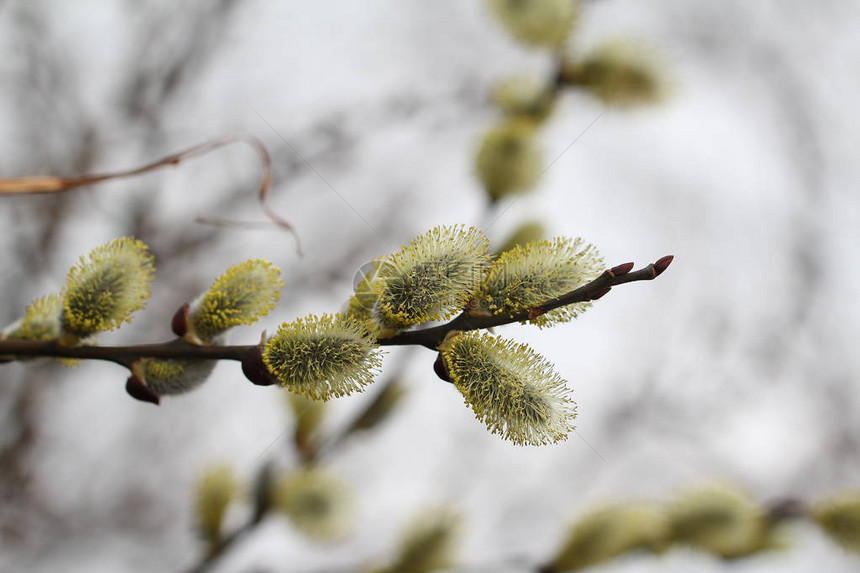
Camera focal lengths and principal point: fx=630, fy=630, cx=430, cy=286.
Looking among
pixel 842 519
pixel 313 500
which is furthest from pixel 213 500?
pixel 842 519

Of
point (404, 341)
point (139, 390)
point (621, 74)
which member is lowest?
point (139, 390)

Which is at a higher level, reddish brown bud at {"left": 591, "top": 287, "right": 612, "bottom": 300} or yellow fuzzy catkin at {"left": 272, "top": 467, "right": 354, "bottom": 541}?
reddish brown bud at {"left": 591, "top": 287, "right": 612, "bottom": 300}

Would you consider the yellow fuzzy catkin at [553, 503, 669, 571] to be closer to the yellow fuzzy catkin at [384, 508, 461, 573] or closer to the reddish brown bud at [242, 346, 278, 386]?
the yellow fuzzy catkin at [384, 508, 461, 573]

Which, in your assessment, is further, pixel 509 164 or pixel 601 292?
pixel 509 164

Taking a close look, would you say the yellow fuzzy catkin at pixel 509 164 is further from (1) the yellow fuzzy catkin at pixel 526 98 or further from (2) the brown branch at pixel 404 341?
(2) the brown branch at pixel 404 341

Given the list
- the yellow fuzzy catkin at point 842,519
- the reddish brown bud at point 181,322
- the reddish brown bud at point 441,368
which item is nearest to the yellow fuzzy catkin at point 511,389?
the reddish brown bud at point 441,368

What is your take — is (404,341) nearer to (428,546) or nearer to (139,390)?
(139,390)

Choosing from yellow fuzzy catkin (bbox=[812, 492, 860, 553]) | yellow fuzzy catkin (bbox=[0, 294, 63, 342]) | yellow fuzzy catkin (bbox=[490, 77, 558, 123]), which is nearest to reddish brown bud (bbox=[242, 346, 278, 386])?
yellow fuzzy catkin (bbox=[0, 294, 63, 342])
